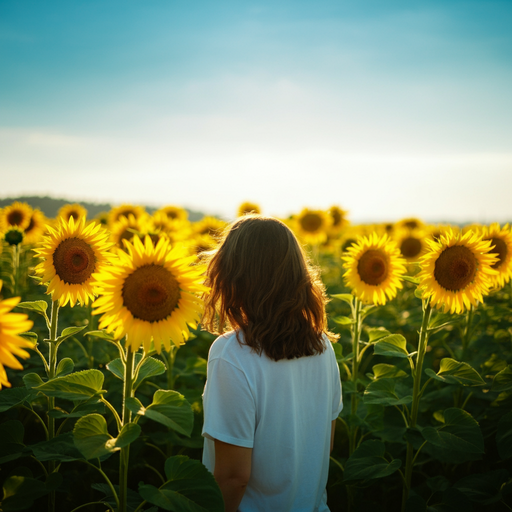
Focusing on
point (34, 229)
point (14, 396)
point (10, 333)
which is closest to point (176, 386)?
point (14, 396)

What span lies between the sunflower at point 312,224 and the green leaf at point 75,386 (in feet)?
20.6

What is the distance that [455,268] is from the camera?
286cm

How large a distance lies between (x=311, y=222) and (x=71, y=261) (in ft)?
19.6

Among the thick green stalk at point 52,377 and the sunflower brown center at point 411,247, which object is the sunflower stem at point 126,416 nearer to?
the thick green stalk at point 52,377

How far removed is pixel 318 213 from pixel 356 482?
17.9ft

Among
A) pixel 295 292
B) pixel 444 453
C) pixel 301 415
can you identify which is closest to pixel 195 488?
pixel 301 415

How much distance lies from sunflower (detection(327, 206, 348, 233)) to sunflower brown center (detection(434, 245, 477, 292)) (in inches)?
214

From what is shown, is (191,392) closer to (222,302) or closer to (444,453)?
(222,302)

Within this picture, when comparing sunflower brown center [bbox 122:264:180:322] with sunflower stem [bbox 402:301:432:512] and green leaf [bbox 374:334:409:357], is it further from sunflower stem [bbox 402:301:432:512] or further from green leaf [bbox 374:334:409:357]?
sunflower stem [bbox 402:301:432:512]

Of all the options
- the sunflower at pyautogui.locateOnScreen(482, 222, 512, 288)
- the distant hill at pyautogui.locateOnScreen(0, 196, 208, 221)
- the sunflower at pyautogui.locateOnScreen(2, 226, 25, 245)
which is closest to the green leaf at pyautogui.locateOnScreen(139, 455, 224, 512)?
the sunflower at pyautogui.locateOnScreen(482, 222, 512, 288)

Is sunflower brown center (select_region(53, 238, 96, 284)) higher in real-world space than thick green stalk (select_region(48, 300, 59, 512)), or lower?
higher

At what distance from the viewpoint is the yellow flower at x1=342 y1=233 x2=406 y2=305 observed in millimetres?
3656

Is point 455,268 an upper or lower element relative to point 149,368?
upper

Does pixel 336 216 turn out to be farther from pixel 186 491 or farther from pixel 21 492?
pixel 21 492
